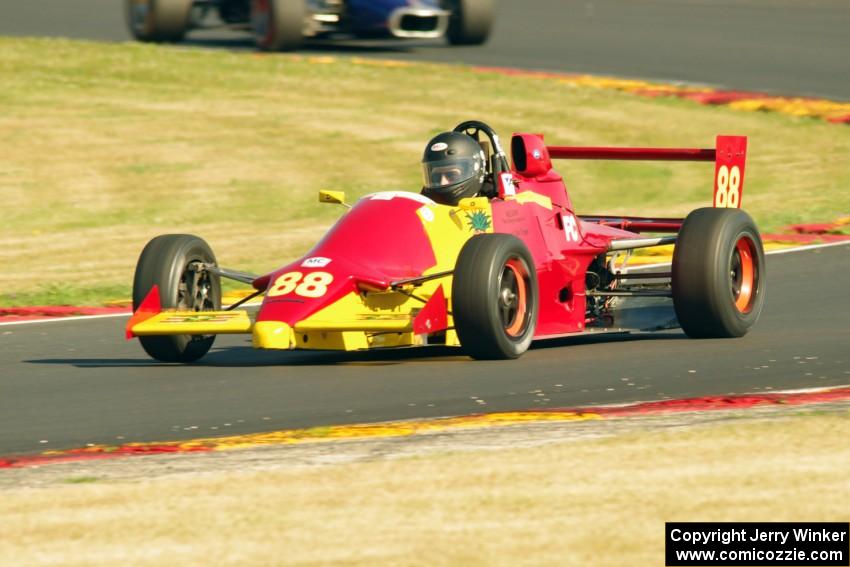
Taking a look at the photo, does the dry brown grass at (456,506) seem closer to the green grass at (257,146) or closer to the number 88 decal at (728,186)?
the number 88 decal at (728,186)

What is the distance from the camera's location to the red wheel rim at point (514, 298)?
10.8 metres

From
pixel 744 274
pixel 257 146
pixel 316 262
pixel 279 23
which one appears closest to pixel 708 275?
pixel 744 274

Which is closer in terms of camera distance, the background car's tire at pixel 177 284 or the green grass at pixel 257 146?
the background car's tire at pixel 177 284

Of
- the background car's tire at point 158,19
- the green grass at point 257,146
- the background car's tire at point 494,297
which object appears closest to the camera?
the background car's tire at point 494,297

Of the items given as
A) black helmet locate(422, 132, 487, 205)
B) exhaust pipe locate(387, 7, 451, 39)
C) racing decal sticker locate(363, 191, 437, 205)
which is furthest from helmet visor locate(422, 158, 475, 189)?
exhaust pipe locate(387, 7, 451, 39)

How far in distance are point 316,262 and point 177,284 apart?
93 cm

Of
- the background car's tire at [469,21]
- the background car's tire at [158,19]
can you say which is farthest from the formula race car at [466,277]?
the background car's tire at [158,19]

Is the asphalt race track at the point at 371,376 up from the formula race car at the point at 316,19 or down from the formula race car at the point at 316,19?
down

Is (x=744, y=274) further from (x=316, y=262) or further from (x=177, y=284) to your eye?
(x=177, y=284)

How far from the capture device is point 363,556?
647 cm

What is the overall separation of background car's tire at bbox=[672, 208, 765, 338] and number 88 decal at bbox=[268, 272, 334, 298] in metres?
2.34

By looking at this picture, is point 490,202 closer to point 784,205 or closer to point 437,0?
point 784,205

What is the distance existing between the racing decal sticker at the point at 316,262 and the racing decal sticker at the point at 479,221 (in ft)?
3.54

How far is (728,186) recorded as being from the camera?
42.5ft
